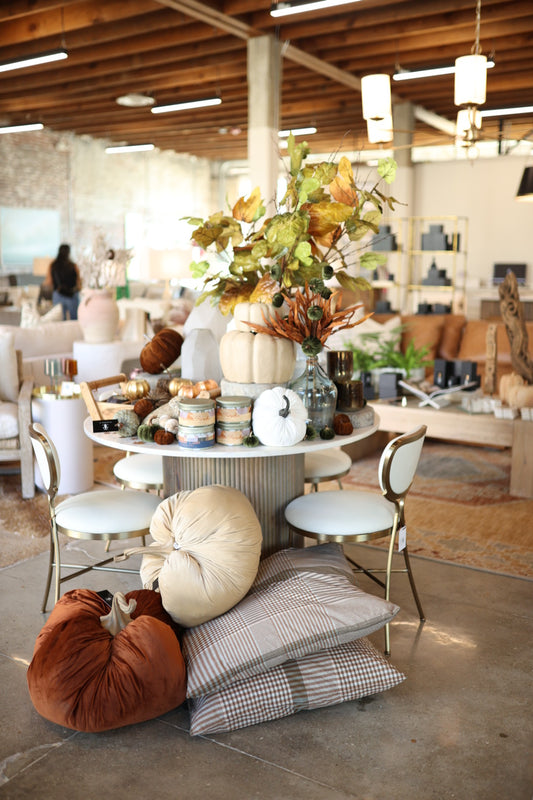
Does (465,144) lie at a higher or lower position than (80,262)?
higher

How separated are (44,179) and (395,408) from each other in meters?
11.4

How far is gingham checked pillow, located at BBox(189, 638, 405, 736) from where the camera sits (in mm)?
2256

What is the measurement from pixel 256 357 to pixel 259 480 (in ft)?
1.69

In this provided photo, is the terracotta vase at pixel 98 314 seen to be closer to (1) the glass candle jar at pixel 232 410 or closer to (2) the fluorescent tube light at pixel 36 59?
(1) the glass candle jar at pixel 232 410

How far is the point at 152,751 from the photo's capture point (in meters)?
2.16

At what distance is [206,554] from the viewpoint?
2.51 m

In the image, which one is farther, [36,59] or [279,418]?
[36,59]

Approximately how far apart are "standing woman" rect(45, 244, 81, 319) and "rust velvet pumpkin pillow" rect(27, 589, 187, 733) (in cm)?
730

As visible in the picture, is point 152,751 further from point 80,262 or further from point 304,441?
point 80,262

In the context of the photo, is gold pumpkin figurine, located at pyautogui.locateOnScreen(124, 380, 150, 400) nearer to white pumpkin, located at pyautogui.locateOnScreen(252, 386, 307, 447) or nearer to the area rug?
white pumpkin, located at pyautogui.locateOnScreen(252, 386, 307, 447)

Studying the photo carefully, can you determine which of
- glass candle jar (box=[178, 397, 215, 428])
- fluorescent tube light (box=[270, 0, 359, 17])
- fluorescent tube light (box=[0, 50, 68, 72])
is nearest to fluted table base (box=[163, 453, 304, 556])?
glass candle jar (box=[178, 397, 215, 428])

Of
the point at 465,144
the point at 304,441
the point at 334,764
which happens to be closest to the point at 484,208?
the point at 465,144

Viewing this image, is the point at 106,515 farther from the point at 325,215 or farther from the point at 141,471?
the point at 325,215

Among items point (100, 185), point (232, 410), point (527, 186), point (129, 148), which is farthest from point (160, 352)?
point (100, 185)
